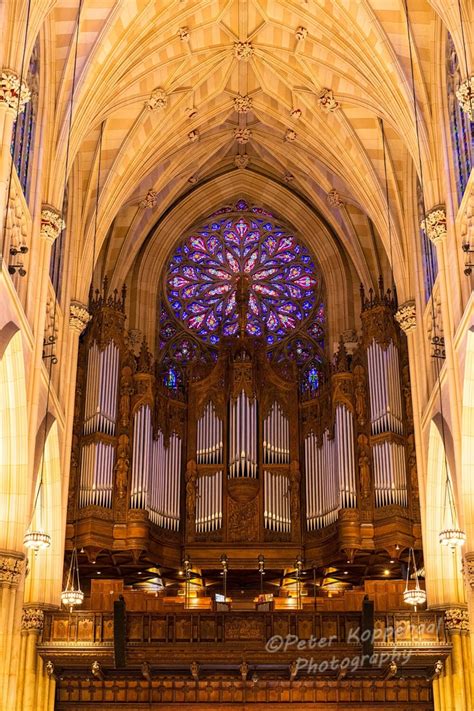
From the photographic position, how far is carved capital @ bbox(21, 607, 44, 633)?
22.8 metres

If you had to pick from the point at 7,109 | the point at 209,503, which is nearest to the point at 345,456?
the point at 209,503

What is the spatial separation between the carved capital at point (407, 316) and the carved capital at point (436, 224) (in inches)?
145

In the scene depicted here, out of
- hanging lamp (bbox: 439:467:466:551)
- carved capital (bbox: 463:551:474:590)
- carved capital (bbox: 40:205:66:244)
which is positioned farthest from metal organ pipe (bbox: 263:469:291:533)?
carved capital (bbox: 40:205:66:244)

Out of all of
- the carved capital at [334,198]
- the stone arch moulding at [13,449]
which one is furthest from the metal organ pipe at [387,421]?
the stone arch moulding at [13,449]

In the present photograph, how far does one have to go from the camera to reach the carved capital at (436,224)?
75.3 ft

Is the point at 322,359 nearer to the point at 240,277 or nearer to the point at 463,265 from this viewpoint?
the point at 240,277

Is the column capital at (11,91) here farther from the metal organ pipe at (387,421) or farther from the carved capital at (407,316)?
the metal organ pipe at (387,421)

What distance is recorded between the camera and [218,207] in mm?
33656

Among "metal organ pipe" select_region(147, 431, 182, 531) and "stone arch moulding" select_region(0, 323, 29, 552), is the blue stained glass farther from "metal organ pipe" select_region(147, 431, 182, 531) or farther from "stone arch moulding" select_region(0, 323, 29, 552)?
"stone arch moulding" select_region(0, 323, 29, 552)

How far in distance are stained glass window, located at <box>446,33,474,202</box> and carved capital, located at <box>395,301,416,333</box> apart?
4661mm

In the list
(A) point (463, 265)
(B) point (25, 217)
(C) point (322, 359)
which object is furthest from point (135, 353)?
(A) point (463, 265)

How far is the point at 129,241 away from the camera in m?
31.6

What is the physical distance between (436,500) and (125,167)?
12307 millimetres

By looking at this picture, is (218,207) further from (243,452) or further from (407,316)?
(407,316)
